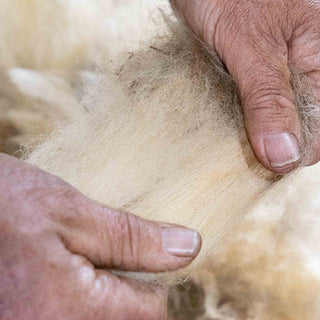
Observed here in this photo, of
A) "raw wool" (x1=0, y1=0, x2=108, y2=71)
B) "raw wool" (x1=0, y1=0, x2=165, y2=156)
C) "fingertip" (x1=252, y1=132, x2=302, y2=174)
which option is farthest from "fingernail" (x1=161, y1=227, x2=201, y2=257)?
"raw wool" (x1=0, y1=0, x2=108, y2=71)

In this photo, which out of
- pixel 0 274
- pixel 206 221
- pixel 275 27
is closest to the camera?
pixel 0 274

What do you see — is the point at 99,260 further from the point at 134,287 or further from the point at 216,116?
Answer: the point at 216,116

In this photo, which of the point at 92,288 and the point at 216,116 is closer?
the point at 92,288

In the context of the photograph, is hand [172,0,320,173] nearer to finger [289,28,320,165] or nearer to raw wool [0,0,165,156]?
finger [289,28,320,165]

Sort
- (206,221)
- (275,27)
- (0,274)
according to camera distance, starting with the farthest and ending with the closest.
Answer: (275,27)
(206,221)
(0,274)

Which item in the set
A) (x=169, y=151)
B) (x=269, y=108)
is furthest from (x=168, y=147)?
(x=269, y=108)

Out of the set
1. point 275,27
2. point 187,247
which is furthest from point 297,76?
point 187,247
